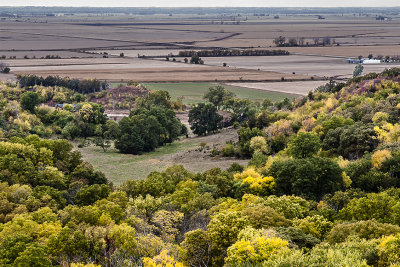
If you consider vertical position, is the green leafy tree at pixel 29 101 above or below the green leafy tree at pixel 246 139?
above

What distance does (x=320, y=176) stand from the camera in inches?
1784

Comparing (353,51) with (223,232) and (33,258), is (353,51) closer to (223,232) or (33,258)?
(223,232)

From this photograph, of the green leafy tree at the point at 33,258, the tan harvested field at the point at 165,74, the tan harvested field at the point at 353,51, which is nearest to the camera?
the green leafy tree at the point at 33,258

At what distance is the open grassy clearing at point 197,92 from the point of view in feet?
380

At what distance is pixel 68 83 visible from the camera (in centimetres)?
12419

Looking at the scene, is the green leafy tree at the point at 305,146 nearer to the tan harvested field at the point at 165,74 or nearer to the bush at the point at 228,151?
the bush at the point at 228,151

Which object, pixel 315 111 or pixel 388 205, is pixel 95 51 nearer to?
pixel 315 111

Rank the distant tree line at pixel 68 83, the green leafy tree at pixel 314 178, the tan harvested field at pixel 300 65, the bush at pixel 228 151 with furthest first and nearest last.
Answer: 1. the tan harvested field at pixel 300 65
2. the distant tree line at pixel 68 83
3. the bush at pixel 228 151
4. the green leafy tree at pixel 314 178

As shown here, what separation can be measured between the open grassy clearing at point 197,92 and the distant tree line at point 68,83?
513 inches

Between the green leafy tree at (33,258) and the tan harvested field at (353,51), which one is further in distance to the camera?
the tan harvested field at (353,51)

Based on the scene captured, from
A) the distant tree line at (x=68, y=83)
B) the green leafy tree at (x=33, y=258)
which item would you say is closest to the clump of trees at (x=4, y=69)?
the distant tree line at (x=68, y=83)

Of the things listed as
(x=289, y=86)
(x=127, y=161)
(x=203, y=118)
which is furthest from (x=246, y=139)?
(x=289, y=86)

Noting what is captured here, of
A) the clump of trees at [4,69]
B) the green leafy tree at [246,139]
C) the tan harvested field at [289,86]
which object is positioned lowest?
the green leafy tree at [246,139]

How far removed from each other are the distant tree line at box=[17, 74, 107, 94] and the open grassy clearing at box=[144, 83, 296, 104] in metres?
13.0
